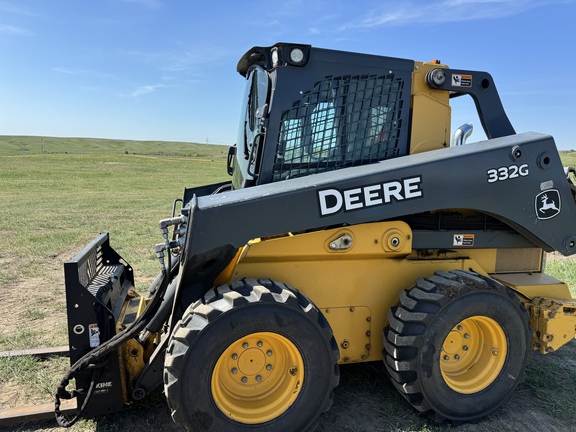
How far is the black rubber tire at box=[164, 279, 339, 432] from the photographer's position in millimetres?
2891

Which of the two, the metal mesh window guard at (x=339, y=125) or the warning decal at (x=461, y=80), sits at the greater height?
the warning decal at (x=461, y=80)

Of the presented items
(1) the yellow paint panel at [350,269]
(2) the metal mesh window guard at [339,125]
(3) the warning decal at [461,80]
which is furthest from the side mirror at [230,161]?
(3) the warning decal at [461,80]

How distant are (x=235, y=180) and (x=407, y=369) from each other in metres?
2.40

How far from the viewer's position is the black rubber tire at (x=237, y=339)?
2.89 meters

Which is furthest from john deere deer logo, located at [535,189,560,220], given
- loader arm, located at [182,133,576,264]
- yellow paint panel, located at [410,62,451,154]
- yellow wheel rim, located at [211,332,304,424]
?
yellow wheel rim, located at [211,332,304,424]

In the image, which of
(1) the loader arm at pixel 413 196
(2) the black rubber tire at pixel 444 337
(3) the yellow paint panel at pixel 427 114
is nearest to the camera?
(1) the loader arm at pixel 413 196

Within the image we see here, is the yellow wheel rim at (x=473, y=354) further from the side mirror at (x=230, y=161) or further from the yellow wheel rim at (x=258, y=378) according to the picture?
the side mirror at (x=230, y=161)

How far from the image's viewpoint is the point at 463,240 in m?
3.77

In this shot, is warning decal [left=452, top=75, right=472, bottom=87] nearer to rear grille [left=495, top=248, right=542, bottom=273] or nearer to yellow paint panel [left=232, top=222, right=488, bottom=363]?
yellow paint panel [left=232, top=222, right=488, bottom=363]

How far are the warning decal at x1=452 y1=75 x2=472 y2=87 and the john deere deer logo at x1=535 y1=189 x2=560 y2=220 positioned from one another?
1.11m

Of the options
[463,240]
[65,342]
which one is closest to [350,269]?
[463,240]

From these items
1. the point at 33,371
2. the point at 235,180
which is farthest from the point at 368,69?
the point at 33,371

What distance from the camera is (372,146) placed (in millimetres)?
3740

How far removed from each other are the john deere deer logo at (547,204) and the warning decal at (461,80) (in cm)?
111
